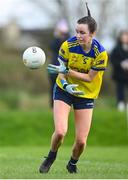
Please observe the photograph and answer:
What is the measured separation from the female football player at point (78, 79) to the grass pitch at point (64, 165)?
449mm

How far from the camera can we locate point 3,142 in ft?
68.8

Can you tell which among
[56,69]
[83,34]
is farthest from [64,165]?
[83,34]

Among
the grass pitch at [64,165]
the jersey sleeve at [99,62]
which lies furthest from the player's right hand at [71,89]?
the grass pitch at [64,165]

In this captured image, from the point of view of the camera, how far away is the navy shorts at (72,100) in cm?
1212

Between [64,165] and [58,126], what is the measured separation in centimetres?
218

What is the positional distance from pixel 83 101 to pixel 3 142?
9.02 m

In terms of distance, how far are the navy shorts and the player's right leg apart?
0.25 ft

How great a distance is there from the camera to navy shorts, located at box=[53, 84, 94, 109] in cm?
1212

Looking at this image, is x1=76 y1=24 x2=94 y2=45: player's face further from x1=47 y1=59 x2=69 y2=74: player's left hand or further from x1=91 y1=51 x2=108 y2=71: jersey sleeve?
x1=47 y1=59 x2=69 y2=74: player's left hand

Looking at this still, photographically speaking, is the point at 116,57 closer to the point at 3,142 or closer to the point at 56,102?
the point at 3,142

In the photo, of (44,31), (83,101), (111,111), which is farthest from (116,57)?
(44,31)

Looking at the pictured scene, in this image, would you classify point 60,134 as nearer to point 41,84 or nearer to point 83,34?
point 83,34

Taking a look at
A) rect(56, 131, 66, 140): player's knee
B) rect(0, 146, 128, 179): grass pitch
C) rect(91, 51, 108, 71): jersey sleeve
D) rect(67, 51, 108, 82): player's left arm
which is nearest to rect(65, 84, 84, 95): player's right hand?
rect(67, 51, 108, 82): player's left arm

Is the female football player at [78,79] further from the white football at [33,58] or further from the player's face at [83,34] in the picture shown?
the white football at [33,58]
